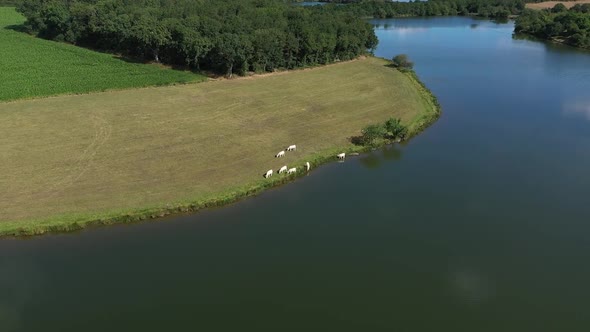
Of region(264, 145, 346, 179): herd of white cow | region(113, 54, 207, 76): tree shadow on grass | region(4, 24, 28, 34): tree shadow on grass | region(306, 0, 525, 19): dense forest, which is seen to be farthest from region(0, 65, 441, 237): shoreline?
region(306, 0, 525, 19): dense forest

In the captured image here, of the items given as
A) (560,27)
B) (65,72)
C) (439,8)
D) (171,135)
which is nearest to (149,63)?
(65,72)

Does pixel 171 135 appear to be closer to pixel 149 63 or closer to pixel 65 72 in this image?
pixel 149 63

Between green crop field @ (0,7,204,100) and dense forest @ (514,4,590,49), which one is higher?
dense forest @ (514,4,590,49)

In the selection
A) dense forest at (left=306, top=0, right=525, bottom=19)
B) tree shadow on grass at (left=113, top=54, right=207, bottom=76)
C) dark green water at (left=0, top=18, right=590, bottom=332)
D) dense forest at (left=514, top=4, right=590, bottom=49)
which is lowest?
dark green water at (left=0, top=18, right=590, bottom=332)

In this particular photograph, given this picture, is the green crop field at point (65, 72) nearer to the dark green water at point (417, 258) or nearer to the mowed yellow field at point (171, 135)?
the mowed yellow field at point (171, 135)

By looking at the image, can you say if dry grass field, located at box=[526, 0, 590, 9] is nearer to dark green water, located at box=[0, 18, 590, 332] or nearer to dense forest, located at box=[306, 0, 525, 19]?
dense forest, located at box=[306, 0, 525, 19]
